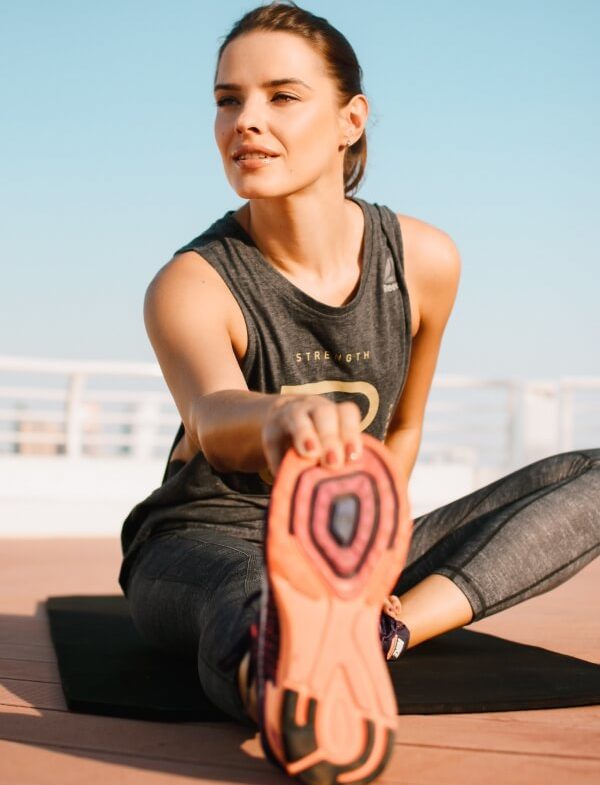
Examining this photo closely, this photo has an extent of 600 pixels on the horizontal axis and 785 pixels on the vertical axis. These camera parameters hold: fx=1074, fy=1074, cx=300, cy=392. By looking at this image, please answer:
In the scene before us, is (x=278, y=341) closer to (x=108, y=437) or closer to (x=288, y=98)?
(x=288, y=98)

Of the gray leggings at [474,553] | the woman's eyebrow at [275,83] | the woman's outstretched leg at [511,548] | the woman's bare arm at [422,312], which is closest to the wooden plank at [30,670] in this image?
the gray leggings at [474,553]

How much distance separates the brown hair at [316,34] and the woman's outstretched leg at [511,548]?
818 millimetres

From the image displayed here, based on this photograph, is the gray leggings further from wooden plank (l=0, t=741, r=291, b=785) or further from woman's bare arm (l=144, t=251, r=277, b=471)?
wooden plank (l=0, t=741, r=291, b=785)

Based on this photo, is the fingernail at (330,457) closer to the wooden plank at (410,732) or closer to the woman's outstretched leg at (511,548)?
the wooden plank at (410,732)

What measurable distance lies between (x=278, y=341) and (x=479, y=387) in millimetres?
5573

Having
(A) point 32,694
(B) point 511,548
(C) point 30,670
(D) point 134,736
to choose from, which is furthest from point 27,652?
(B) point 511,548

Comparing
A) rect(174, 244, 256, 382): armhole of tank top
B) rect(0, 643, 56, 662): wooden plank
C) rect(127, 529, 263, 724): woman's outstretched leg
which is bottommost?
rect(0, 643, 56, 662): wooden plank

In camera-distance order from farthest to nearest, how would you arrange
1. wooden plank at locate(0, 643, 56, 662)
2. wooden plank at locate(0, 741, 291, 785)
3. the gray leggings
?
wooden plank at locate(0, 643, 56, 662)
the gray leggings
wooden plank at locate(0, 741, 291, 785)

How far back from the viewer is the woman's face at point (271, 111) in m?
1.89

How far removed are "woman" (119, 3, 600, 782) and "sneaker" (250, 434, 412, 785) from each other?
450 millimetres

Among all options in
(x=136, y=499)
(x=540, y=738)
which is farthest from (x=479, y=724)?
(x=136, y=499)

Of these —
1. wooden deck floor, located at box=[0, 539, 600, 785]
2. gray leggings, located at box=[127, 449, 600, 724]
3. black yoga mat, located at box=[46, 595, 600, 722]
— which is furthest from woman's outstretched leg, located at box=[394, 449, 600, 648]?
wooden deck floor, located at box=[0, 539, 600, 785]

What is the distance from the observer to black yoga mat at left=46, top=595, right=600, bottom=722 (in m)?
1.60

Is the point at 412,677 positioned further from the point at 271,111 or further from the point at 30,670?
the point at 271,111
